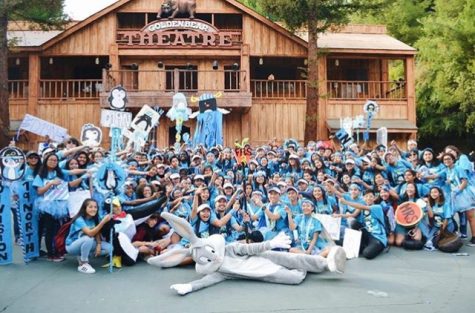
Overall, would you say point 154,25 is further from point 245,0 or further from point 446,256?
point 245,0

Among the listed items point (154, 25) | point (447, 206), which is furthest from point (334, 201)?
point (154, 25)

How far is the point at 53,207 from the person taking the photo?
6.93 meters

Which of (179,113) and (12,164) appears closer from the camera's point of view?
(12,164)

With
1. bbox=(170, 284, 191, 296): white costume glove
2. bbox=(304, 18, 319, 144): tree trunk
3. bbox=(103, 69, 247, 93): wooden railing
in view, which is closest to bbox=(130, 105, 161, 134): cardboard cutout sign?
bbox=(170, 284, 191, 296): white costume glove

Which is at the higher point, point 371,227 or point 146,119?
point 146,119

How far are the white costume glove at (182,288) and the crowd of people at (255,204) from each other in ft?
4.15

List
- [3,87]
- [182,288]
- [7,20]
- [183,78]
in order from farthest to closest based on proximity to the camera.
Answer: [183,78] < [3,87] < [7,20] < [182,288]

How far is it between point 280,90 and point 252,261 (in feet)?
51.2

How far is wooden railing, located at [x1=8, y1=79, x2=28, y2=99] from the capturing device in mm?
19156

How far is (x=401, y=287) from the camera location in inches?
227

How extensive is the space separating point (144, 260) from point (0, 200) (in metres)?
2.29

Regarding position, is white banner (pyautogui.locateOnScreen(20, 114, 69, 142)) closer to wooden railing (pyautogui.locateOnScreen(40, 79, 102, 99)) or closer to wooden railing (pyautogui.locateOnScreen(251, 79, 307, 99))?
wooden railing (pyautogui.locateOnScreen(40, 79, 102, 99))

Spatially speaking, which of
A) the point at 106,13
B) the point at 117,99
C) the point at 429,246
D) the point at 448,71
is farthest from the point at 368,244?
the point at 448,71

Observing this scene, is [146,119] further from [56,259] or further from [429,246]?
[429,246]
